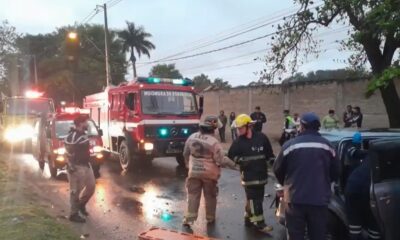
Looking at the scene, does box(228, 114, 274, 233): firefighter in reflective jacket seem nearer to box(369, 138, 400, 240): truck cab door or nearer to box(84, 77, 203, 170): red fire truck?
box(369, 138, 400, 240): truck cab door

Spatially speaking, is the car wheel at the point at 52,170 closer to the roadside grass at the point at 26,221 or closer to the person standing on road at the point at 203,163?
the roadside grass at the point at 26,221

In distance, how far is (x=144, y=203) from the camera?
10.6m

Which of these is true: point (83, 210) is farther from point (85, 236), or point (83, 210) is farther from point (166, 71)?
point (166, 71)

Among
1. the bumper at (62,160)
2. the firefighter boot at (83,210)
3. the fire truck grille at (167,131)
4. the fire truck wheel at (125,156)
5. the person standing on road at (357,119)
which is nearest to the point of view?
the firefighter boot at (83,210)

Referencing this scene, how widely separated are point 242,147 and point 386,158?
2692mm

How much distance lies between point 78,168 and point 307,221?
196 inches

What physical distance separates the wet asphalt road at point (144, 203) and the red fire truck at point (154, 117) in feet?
2.36

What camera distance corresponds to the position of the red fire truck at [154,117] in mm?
14914

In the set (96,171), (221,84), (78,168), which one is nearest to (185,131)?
(96,171)

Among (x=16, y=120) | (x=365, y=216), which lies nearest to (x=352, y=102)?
(x=16, y=120)

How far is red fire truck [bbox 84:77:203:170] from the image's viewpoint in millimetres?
14914

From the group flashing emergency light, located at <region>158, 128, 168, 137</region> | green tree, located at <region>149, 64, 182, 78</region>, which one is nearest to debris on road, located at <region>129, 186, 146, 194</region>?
flashing emergency light, located at <region>158, 128, 168, 137</region>

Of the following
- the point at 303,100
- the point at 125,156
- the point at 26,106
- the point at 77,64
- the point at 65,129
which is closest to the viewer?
the point at 65,129

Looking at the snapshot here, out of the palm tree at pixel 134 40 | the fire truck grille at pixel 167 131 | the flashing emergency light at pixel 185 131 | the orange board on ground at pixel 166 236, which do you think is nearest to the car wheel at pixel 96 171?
the fire truck grille at pixel 167 131
